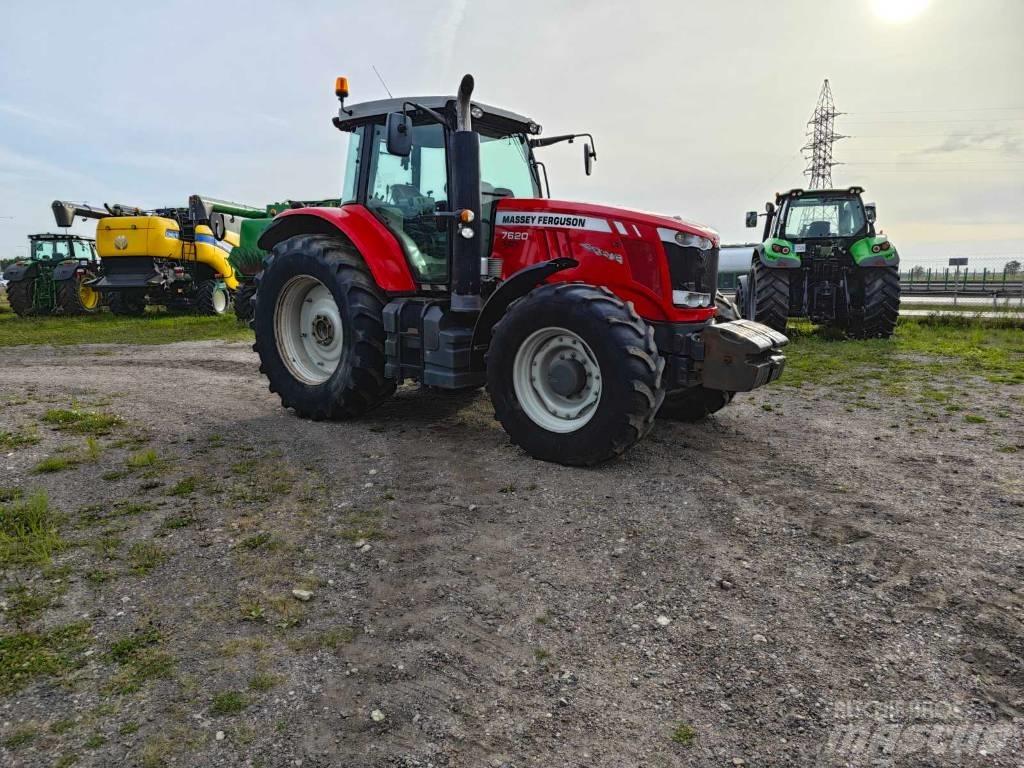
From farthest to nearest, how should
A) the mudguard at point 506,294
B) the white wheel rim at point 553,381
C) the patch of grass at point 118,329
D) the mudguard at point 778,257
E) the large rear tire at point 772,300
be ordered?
the patch of grass at point 118,329
the mudguard at point 778,257
the large rear tire at point 772,300
the mudguard at point 506,294
the white wheel rim at point 553,381

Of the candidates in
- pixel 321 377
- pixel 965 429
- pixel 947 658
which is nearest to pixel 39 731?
pixel 947 658

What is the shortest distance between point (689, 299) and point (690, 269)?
22 cm

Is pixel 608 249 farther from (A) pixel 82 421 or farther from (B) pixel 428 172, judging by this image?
(A) pixel 82 421

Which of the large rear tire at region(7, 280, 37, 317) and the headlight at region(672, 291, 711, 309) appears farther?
the large rear tire at region(7, 280, 37, 317)

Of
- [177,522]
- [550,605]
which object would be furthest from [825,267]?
[177,522]

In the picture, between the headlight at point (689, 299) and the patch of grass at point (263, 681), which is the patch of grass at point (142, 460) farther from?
the headlight at point (689, 299)

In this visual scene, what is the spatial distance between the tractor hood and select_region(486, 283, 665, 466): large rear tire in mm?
546

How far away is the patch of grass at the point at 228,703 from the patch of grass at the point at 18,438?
3.64 metres

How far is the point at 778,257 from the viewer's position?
11578 millimetres

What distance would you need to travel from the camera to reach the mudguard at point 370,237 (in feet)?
18.6

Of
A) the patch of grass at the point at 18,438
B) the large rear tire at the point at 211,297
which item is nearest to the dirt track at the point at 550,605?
the patch of grass at the point at 18,438

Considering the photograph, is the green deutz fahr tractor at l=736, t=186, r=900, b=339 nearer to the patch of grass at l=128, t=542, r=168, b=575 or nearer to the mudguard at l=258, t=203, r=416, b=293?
the mudguard at l=258, t=203, r=416, b=293

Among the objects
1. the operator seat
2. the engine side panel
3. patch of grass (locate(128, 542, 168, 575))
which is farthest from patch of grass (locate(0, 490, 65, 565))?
the operator seat

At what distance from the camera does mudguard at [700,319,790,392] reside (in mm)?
4586
